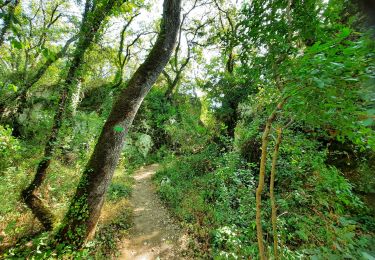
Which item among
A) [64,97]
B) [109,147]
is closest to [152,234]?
[109,147]

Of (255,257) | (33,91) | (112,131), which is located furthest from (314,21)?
(33,91)

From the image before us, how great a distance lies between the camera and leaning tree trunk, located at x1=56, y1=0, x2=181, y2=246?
10.1 feet

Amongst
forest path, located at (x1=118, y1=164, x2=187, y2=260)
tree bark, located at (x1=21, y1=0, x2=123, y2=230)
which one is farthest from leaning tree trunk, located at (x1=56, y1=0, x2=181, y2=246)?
forest path, located at (x1=118, y1=164, x2=187, y2=260)

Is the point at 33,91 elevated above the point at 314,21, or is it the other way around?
the point at 33,91

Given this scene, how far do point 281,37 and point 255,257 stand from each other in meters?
3.36

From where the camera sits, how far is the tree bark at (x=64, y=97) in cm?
385

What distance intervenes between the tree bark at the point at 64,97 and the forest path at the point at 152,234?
174 cm

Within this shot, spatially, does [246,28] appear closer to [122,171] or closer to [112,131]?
[112,131]

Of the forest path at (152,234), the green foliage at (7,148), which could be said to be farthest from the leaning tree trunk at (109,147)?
the green foliage at (7,148)

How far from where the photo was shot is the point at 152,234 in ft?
15.0

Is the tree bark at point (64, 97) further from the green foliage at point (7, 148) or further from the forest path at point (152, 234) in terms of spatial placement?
the forest path at point (152, 234)

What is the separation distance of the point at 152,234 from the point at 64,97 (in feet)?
12.7

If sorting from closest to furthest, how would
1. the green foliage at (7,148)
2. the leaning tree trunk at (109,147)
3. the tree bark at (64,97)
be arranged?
the leaning tree trunk at (109,147) → the green foliage at (7,148) → the tree bark at (64,97)

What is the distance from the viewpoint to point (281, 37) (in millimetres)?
1965
